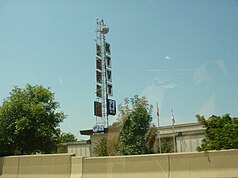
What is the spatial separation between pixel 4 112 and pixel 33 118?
88.7 inches

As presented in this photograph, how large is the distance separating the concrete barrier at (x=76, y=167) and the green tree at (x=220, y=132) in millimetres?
10674

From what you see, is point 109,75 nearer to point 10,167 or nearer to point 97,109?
point 97,109

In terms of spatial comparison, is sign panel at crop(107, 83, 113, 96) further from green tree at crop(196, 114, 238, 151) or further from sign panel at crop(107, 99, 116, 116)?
green tree at crop(196, 114, 238, 151)

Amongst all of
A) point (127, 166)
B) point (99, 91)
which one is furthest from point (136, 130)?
point (99, 91)

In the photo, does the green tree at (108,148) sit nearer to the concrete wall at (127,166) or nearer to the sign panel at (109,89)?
the concrete wall at (127,166)

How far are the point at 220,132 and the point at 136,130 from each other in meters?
7.98

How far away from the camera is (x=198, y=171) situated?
13773 millimetres

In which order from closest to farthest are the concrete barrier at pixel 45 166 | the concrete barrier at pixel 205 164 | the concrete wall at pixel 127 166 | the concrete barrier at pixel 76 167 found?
the concrete barrier at pixel 205 164
the concrete wall at pixel 127 166
the concrete barrier at pixel 76 167
the concrete barrier at pixel 45 166

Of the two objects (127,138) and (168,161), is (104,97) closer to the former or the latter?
(127,138)

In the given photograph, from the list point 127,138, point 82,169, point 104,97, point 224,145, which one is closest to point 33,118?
point 127,138

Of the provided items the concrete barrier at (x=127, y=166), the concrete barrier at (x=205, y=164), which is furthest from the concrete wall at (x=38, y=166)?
the concrete barrier at (x=205, y=164)

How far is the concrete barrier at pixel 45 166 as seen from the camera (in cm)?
1764

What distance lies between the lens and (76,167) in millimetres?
17281

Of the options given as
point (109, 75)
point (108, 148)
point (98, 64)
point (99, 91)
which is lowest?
point (108, 148)
